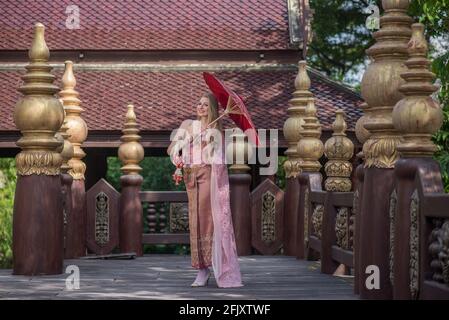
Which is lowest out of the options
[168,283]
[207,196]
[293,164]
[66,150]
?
[168,283]

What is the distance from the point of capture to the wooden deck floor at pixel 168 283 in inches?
354

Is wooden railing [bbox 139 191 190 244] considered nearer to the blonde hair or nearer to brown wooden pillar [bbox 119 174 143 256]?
brown wooden pillar [bbox 119 174 143 256]

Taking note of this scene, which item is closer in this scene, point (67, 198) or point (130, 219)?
point (67, 198)

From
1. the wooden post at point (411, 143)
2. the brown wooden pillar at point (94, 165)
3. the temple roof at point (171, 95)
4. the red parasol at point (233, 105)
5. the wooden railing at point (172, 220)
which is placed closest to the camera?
the wooden post at point (411, 143)

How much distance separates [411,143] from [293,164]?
27.1 feet

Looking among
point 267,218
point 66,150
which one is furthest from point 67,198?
point 267,218

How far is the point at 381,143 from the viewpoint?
27.2ft

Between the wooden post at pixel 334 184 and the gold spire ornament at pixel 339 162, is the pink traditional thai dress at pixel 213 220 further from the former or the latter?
the gold spire ornament at pixel 339 162

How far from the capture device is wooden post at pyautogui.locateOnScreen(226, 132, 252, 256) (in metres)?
15.6

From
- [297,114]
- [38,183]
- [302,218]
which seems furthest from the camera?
[297,114]

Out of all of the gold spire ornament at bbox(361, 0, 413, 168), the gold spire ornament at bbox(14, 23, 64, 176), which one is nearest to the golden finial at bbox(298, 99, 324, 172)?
A: the gold spire ornament at bbox(14, 23, 64, 176)

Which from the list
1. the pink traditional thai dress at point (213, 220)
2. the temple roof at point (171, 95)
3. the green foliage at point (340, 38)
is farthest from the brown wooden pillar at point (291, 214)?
the green foliage at point (340, 38)

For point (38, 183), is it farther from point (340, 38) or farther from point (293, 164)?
point (340, 38)

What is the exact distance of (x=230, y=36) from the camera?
21.6m
